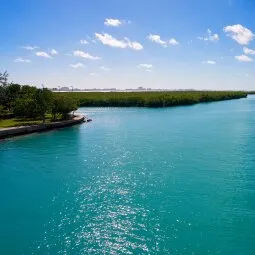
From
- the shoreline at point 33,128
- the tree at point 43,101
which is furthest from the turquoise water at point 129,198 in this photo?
the tree at point 43,101

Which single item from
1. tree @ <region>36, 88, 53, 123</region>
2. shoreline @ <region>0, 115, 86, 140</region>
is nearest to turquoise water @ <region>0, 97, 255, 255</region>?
shoreline @ <region>0, 115, 86, 140</region>

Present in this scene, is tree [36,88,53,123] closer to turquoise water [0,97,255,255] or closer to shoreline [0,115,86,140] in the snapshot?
shoreline [0,115,86,140]

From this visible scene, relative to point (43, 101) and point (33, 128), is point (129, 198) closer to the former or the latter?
point (33, 128)

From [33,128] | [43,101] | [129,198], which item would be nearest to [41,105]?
[43,101]

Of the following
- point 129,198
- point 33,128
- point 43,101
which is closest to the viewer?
point 129,198

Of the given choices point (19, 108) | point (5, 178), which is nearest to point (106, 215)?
point (5, 178)

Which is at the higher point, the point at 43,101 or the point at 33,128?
the point at 43,101

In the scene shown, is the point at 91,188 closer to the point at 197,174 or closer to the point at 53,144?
the point at 197,174

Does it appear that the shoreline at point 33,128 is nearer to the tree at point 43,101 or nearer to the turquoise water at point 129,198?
the tree at point 43,101

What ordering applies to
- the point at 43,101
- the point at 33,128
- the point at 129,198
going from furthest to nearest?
the point at 43,101
the point at 33,128
the point at 129,198
